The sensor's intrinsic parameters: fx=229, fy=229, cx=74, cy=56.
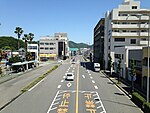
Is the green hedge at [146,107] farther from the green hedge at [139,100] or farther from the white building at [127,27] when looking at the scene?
the white building at [127,27]

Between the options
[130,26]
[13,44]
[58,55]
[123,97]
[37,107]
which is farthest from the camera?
[13,44]

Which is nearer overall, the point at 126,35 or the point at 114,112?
the point at 114,112

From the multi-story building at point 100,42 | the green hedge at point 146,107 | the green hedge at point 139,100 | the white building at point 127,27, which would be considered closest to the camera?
the green hedge at point 146,107

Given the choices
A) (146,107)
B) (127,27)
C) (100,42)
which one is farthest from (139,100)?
(100,42)

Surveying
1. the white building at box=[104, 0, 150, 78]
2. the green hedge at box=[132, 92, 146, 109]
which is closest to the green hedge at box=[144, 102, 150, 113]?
the green hedge at box=[132, 92, 146, 109]

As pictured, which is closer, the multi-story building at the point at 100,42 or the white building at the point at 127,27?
the white building at the point at 127,27

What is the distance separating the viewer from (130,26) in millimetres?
60531

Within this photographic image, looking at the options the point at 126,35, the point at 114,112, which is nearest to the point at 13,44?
the point at 126,35

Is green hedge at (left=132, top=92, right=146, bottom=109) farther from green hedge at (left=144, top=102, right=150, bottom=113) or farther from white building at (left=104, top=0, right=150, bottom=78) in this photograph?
white building at (left=104, top=0, right=150, bottom=78)

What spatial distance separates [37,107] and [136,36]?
149 ft

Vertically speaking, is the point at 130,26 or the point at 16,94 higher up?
the point at 130,26

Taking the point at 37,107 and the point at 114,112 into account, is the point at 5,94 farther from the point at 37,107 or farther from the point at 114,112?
the point at 114,112

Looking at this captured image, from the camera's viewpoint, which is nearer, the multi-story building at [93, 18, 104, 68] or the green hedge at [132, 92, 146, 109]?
the green hedge at [132, 92, 146, 109]

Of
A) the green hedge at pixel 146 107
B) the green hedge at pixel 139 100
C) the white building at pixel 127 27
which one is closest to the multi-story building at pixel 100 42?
the white building at pixel 127 27
